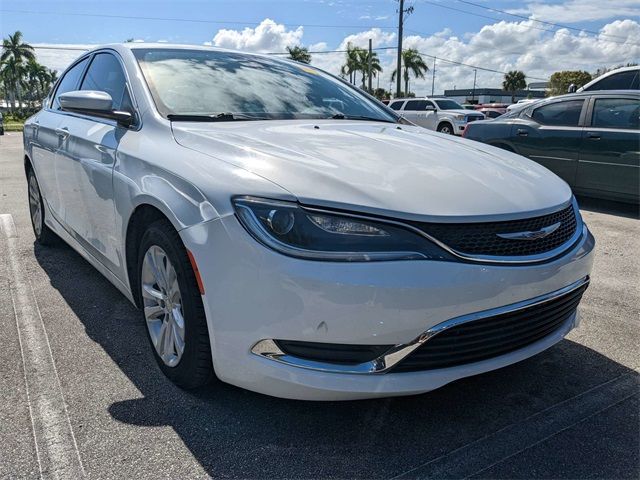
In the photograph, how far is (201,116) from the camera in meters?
2.84

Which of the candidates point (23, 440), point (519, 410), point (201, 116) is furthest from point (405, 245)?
point (23, 440)

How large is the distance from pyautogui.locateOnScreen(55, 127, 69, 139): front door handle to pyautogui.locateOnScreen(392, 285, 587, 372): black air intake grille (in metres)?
2.85

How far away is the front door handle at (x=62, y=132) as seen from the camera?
3.73m

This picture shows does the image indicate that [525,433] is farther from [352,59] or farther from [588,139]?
[352,59]

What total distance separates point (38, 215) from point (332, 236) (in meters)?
3.89

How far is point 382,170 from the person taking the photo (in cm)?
224

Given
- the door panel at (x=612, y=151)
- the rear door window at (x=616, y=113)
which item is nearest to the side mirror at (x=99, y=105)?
the door panel at (x=612, y=151)

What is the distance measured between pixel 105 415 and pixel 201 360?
49 centimetres

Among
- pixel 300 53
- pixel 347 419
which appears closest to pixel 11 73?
pixel 300 53

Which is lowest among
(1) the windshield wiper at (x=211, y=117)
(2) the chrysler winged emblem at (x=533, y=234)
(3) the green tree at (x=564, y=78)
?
(3) the green tree at (x=564, y=78)

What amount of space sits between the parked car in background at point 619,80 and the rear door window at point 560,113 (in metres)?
1.90

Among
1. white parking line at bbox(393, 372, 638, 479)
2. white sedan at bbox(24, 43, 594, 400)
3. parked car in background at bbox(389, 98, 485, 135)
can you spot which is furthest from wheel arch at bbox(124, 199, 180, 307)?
parked car in background at bbox(389, 98, 485, 135)

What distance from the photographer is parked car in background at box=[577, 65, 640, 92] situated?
9.03 metres

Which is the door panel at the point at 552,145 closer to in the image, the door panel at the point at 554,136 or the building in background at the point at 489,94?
the door panel at the point at 554,136
